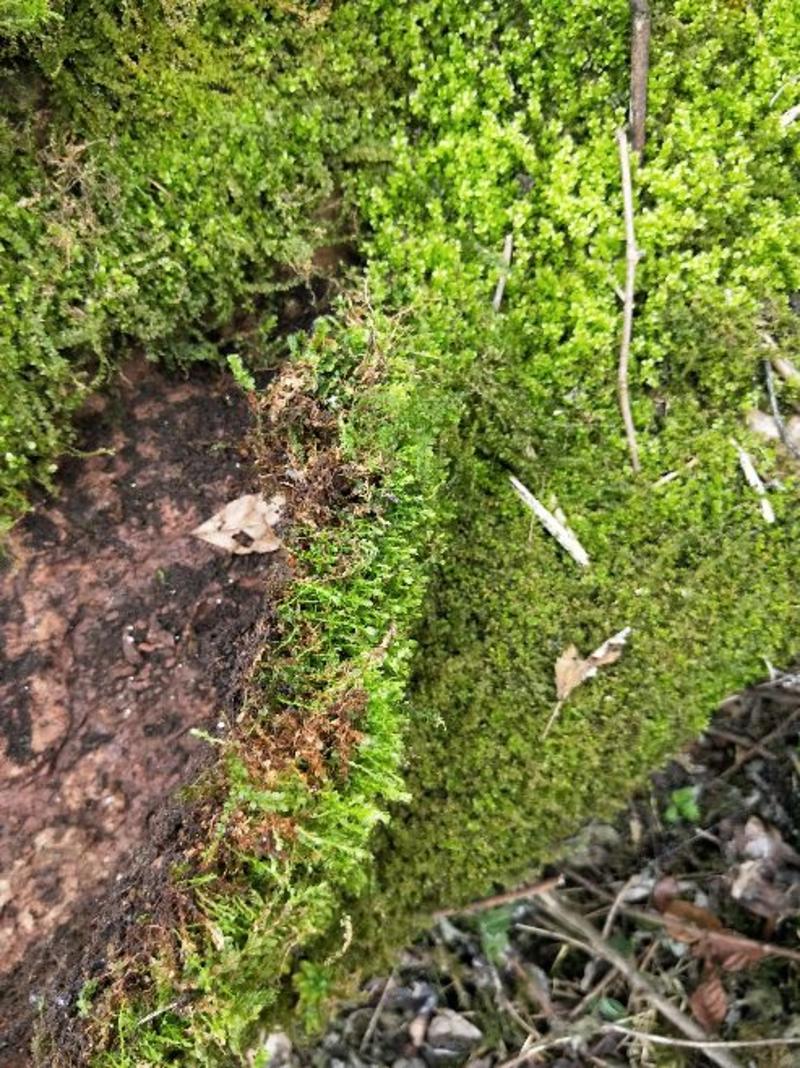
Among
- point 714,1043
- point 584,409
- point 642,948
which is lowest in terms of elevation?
point 714,1043

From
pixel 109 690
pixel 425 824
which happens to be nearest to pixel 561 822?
pixel 425 824

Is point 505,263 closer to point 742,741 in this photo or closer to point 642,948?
point 742,741

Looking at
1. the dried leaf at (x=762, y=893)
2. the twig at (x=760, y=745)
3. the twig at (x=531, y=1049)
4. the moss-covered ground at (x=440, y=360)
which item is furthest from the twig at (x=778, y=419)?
the twig at (x=531, y=1049)

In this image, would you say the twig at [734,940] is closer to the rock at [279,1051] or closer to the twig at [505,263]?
the rock at [279,1051]

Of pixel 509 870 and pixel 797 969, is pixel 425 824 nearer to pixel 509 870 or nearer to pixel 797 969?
pixel 509 870

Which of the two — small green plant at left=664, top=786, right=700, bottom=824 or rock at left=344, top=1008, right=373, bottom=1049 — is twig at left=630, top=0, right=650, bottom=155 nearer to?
small green plant at left=664, top=786, right=700, bottom=824

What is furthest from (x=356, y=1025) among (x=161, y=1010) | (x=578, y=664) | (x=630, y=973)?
(x=578, y=664)
